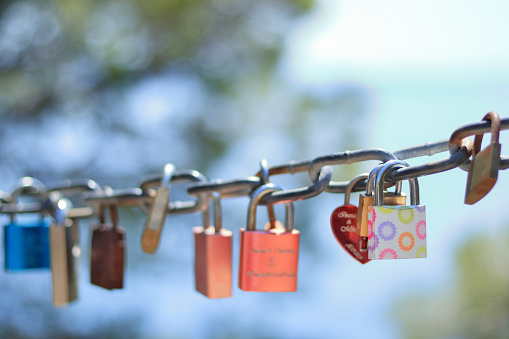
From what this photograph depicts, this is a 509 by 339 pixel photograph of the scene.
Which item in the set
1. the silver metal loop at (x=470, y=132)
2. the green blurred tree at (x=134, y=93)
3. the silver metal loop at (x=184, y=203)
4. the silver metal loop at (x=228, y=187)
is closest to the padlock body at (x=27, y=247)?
the silver metal loop at (x=184, y=203)

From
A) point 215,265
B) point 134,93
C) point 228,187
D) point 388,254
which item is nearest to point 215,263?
point 215,265

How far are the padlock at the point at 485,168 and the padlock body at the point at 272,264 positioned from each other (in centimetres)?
21

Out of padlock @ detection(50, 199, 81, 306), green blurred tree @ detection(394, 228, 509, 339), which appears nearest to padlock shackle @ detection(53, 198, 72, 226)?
padlock @ detection(50, 199, 81, 306)

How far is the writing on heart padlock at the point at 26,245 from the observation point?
35.0 inches

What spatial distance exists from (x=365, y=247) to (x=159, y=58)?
2636mm

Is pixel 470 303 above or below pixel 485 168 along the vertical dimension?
below

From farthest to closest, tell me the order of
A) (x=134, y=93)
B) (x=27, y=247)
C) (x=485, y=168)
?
1. (x=134, y=93)
2. (x=27, y=247)
3. (x=485, y=168)

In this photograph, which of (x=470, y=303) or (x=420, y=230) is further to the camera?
(x=470, y=303)

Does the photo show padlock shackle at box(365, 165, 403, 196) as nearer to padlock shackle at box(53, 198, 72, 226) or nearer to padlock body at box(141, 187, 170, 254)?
padlock body at box(141, 187, 170, 254)

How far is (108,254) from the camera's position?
2.58 feet

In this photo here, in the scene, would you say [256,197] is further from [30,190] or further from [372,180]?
[30,190]

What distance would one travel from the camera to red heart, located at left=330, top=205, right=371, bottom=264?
0.54 m

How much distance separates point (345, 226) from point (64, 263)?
42 cm

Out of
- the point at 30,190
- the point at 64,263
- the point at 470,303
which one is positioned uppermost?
the point at 30,190
